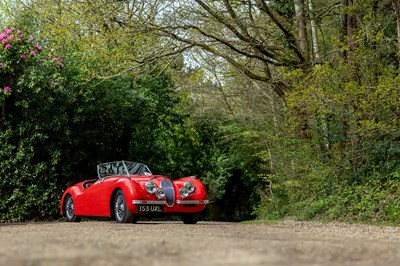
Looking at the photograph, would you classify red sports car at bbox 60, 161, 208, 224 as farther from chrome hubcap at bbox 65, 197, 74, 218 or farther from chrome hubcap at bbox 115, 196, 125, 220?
chrome hubcap at bbox 65, 197, 74, 218

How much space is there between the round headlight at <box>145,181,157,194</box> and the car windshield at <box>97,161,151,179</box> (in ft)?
4.28

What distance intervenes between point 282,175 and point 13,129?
8.42 metres

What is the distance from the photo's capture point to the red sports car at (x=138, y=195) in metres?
11.4

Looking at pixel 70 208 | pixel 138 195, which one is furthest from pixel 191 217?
pixel 70 208

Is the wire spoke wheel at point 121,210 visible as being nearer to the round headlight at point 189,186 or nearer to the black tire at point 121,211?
the black tire at point 121,211

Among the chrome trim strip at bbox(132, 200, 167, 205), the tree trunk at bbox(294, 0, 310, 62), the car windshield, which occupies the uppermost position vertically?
the tree trunk at bbox(294, 0, 310, 62)

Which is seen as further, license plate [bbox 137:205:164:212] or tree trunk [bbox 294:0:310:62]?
tree trunk [bbox 294:0:310:62]

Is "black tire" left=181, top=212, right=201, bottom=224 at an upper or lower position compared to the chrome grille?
lower

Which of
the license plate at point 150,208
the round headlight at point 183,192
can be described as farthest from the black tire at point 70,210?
the round headlight at point 183,192

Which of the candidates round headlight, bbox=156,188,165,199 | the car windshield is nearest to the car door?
the car windshield

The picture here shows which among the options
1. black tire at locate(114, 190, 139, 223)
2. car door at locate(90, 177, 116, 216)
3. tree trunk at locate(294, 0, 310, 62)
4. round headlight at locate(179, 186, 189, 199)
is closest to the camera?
black tire at locate(114, 190, 139, 223)

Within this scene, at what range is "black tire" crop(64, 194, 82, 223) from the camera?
14353 mm

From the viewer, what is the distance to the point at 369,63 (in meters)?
13.5

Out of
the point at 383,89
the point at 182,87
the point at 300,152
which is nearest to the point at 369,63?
the point at 383,89
